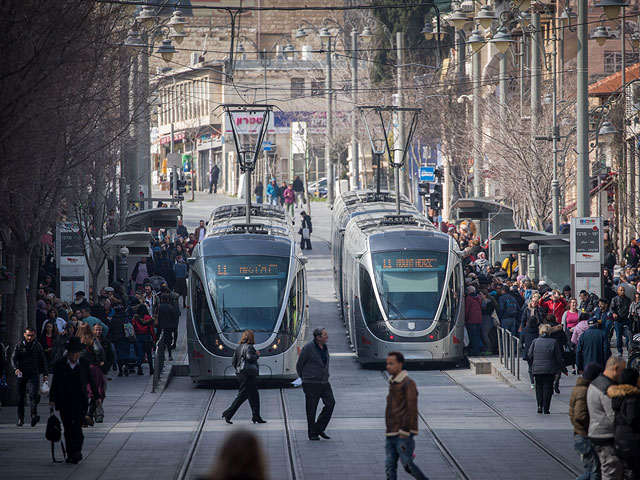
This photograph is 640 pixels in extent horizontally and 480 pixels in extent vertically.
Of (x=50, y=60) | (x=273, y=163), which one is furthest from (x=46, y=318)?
(x=273, y=163)

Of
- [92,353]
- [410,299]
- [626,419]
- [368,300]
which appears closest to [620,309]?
[410,299]

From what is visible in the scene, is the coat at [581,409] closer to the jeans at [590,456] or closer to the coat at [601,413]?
the jeans at [590,456]

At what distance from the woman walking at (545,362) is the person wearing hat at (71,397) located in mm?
6808

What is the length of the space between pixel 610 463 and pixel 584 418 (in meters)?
0.55

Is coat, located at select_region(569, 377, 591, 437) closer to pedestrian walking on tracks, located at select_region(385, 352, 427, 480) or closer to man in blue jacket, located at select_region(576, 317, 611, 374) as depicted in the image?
pedestrian walking on tracks, located at select_region(385, 352, 427, 480)

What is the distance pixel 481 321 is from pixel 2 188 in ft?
42.5

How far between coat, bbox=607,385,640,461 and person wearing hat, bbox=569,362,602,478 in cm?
44

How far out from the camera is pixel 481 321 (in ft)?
87.6

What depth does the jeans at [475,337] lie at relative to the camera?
26784mm

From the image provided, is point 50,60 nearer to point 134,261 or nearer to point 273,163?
point 134,261

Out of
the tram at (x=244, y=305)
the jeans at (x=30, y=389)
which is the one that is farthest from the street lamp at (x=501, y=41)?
the jeans at (x=30, y=389)

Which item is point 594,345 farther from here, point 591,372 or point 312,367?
point 591,372

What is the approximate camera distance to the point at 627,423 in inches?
451

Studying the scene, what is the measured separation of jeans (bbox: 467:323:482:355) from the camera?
2678 centimetres
